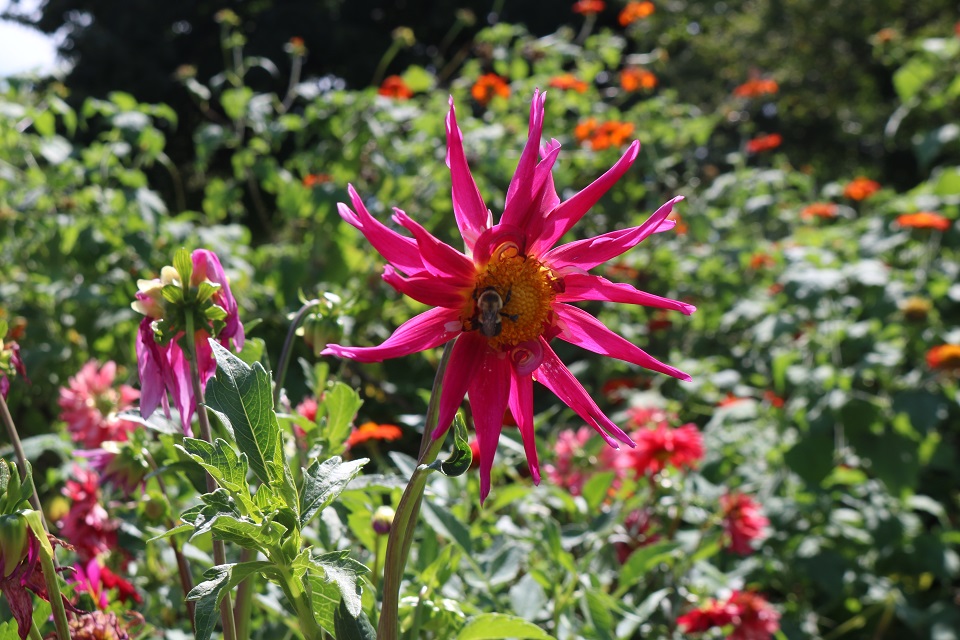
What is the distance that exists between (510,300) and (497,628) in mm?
317

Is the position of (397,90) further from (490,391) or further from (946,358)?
(490,391)

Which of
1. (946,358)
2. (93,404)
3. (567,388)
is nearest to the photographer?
(567,388)

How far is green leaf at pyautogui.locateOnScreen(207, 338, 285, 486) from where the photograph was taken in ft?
2.28

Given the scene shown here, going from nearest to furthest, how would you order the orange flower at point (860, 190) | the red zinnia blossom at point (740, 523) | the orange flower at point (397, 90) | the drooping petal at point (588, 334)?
the drooping petal at point (588, 334) < the red zinnia blossom at point (740, 523) < the orange flower at point (397, 90) < the orange flower at point (860, 190)

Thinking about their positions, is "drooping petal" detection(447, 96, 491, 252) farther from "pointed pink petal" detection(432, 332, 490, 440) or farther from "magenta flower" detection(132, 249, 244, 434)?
"magenta flower" detection(132, 249, 244, 434)

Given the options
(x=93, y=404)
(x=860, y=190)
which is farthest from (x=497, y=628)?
(x=860, y=190)

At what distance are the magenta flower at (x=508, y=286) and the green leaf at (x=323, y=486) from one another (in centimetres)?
9

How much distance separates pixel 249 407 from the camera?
0.71 m

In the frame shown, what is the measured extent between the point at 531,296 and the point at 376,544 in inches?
17.2

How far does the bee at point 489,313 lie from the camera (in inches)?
27.9

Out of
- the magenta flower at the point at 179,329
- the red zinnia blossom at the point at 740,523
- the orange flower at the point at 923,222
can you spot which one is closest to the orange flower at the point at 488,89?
the orange flower at the point at 923,222

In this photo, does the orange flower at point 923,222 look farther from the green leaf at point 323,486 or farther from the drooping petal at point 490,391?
the green leaf at point 323,486

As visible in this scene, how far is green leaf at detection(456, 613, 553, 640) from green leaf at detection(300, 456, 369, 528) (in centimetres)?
23

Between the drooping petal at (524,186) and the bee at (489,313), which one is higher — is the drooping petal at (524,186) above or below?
above
